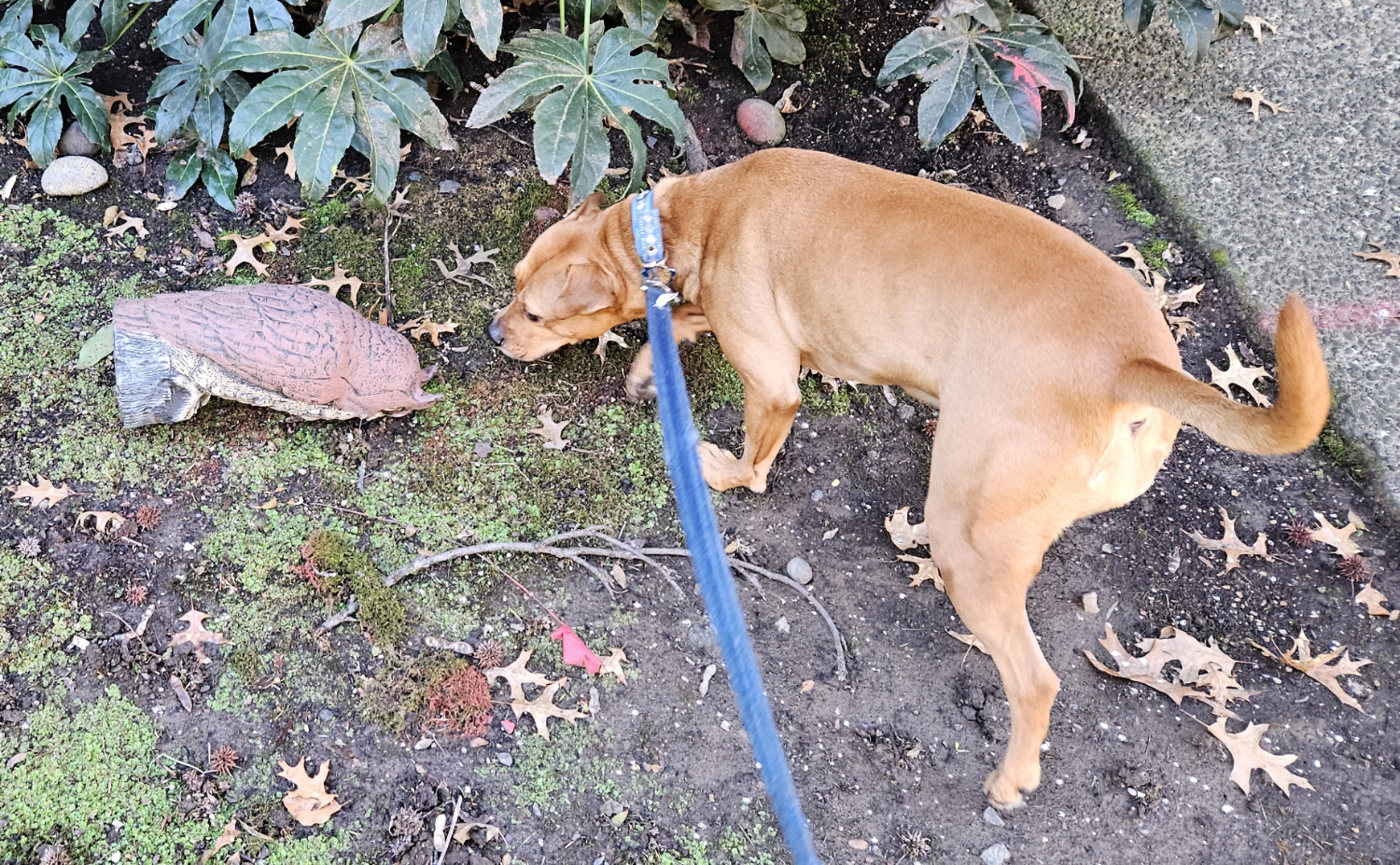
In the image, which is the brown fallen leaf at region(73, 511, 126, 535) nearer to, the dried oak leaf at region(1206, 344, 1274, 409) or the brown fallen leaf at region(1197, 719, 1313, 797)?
the brown fallen leaf at region(1197, 719, 1313, 797)

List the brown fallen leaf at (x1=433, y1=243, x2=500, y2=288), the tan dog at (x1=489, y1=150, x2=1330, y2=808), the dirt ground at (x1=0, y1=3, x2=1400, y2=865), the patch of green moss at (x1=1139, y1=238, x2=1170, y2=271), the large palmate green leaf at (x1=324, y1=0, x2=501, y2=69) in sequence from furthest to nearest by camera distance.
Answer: the patch of green moss at (x1=1139, y1=238, x2=1170, y2=271)
the brown fallen leaf at (x1=433, y1=243, x2=500, y2=288)
the large palmate green leaf at (x1=324, y1=0, x2=501, y2=69)
the dirt ground at (x1=0, y1=3, x2=1400, y2=865)
the tan dog at (x1=489, y1=150, x2=1330, y2=808)

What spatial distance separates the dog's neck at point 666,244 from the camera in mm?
3469

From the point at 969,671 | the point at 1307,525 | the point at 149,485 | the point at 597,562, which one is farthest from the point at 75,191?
the point at 1307,525

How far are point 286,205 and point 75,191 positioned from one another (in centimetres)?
86

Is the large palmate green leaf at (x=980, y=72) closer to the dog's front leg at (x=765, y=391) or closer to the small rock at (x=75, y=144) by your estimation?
the dog's front leg at (x=765, y=391)

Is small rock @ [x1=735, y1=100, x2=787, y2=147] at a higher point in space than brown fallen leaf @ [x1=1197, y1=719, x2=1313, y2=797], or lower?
higher

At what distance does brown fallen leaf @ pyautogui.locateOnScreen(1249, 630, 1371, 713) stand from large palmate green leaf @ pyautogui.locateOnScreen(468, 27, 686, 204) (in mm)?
2901

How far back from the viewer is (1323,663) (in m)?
3.41

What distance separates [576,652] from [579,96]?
193 cm

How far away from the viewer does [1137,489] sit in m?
2.82

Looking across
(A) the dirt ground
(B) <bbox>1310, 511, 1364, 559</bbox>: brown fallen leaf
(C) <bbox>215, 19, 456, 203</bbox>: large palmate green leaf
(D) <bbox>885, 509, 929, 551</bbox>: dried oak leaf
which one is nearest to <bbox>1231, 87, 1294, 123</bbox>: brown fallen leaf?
(A) the dirt ground

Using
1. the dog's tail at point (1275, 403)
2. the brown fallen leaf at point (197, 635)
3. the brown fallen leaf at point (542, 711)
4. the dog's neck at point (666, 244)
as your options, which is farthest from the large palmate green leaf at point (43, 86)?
the dog's tail at point (1275, 403)

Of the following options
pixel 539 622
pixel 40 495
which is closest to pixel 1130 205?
pixel 539 622

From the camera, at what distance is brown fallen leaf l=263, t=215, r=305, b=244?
406 centimetres
